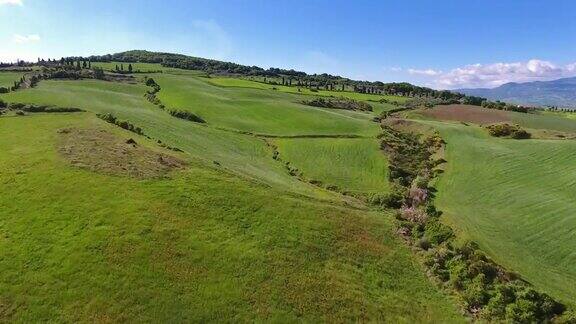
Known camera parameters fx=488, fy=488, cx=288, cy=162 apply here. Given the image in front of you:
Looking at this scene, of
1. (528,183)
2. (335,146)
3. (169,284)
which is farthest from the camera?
(335,146)

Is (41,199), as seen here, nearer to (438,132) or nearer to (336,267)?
(336,267)

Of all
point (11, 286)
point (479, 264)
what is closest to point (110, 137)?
point (11, 286)

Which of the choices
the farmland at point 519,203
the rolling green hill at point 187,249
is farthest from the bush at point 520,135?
the rolling green hill at point 187,249

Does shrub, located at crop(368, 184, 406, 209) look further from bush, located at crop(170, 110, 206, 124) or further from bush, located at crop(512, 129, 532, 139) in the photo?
bush, located at crop(170, 110, 206, 124)

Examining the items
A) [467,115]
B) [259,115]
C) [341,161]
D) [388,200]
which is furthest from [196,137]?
[467,115]

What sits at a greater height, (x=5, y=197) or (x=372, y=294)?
(x=5, y=197)

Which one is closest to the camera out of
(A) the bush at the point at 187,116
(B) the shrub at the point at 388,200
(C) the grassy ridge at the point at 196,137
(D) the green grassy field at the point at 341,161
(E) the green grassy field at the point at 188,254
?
(E) the green grassy field at the point at 188,254

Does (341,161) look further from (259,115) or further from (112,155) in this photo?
(259,115)

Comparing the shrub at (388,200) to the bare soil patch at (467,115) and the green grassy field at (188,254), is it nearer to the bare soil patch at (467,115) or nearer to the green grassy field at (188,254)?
the green grassy field at (188,254)

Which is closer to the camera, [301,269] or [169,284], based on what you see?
[169,284]
